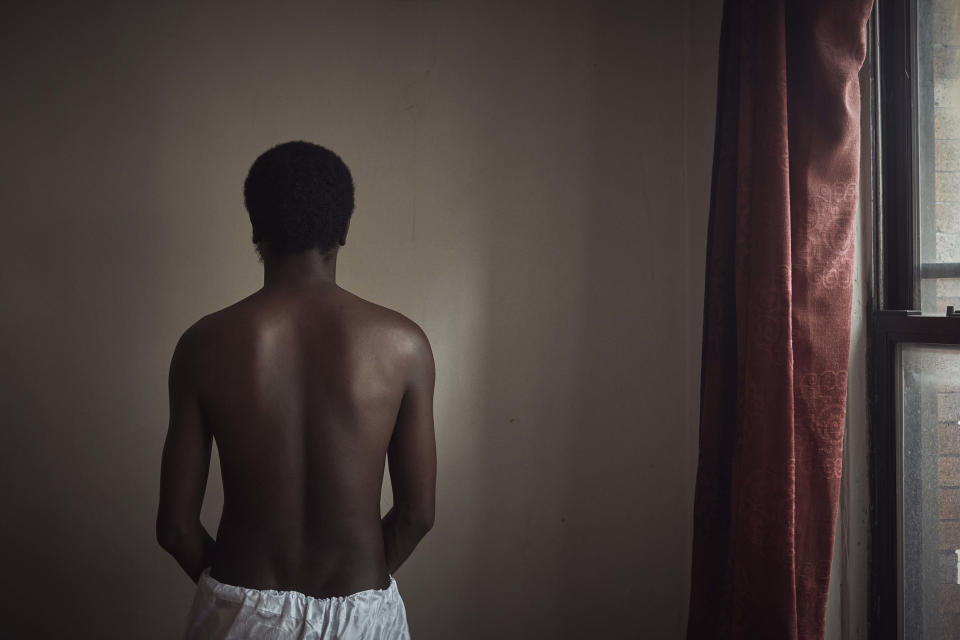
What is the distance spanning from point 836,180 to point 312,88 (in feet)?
4.65

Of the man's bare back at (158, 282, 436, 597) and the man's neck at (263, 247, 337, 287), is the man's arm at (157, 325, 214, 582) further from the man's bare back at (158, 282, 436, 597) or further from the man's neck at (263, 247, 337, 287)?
the man's neck at (263, 247, 337, 287)

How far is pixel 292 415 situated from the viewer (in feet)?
3.41

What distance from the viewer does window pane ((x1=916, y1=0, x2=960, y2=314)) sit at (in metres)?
1.20

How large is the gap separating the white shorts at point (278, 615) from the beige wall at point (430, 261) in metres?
0.81

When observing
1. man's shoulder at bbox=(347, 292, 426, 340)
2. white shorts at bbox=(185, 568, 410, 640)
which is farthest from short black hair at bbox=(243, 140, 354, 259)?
white shorts at bbox=(185, 568, 410, 640)

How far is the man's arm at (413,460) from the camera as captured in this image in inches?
44.9

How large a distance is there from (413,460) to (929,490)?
3.41 feet

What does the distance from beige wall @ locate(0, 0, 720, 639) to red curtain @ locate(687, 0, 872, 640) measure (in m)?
0.59

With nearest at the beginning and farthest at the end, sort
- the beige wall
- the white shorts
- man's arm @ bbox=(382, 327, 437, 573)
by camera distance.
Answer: the white shorts < man's arm @ bbox=(382, 327, 437, 573) < the beige wall

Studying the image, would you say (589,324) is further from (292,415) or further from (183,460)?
(183,460)

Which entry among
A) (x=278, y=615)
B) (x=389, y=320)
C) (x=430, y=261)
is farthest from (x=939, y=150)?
(x=278, y=615)

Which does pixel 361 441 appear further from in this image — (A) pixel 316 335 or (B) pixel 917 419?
(B) pixel 917 419

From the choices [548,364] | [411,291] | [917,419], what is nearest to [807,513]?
[917,419]

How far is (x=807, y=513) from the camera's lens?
3.93 ft
